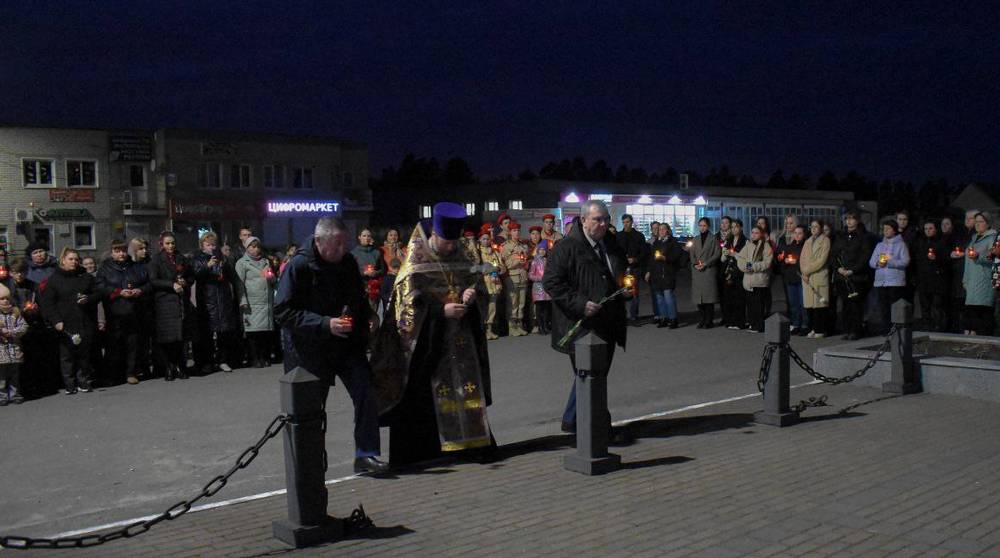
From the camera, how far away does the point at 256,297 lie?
→ 1321cm

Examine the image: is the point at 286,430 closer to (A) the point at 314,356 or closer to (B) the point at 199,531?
(B) the point at 199,531

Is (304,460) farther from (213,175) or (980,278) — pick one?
(213,175)

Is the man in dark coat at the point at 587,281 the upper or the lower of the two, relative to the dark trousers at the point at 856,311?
upper

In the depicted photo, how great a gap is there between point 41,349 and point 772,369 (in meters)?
8.88

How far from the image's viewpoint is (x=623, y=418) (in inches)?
372

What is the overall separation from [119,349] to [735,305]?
10.6 m

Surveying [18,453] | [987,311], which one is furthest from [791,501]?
[987,311]

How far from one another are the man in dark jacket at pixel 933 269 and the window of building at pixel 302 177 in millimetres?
46404

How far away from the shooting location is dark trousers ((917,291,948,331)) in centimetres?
1519

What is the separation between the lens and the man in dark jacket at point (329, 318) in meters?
6.91

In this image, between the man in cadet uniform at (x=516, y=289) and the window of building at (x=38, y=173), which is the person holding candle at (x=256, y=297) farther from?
the window of building at (x=38, y=173)

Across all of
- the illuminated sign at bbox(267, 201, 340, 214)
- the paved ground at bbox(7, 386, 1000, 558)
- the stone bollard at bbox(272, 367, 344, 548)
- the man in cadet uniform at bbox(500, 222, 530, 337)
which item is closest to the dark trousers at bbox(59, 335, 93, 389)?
the paved ground at bbox(7, 386, 1000, 558)

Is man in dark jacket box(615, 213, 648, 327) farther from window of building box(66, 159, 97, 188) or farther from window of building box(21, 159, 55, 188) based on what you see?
window of building box(21, 159, 55, 188)

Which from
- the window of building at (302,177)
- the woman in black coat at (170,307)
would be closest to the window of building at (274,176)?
the window of building at (302,177)
